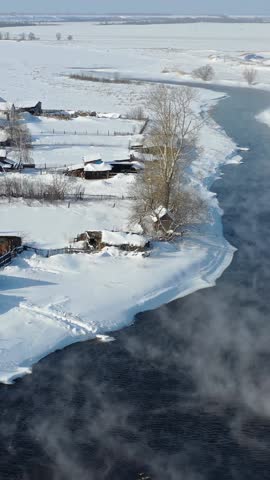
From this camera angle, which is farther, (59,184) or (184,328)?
(59,184)

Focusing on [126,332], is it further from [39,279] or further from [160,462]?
[160,462]

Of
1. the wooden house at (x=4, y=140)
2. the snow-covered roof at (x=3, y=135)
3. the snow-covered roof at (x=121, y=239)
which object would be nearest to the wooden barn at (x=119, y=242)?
the snow-covered roof at (x=121, y=239)

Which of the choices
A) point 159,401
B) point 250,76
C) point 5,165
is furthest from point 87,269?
point 250,76

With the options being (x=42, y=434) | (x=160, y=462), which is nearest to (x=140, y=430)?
(x=160, y=462)

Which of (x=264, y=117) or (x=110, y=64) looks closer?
(x=264, y=117)

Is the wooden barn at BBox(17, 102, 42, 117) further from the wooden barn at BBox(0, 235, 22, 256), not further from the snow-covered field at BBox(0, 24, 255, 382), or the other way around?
the wooden barn at BBox(0, 235, 22, 256)

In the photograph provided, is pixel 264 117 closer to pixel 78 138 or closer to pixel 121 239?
pixel 78 138
